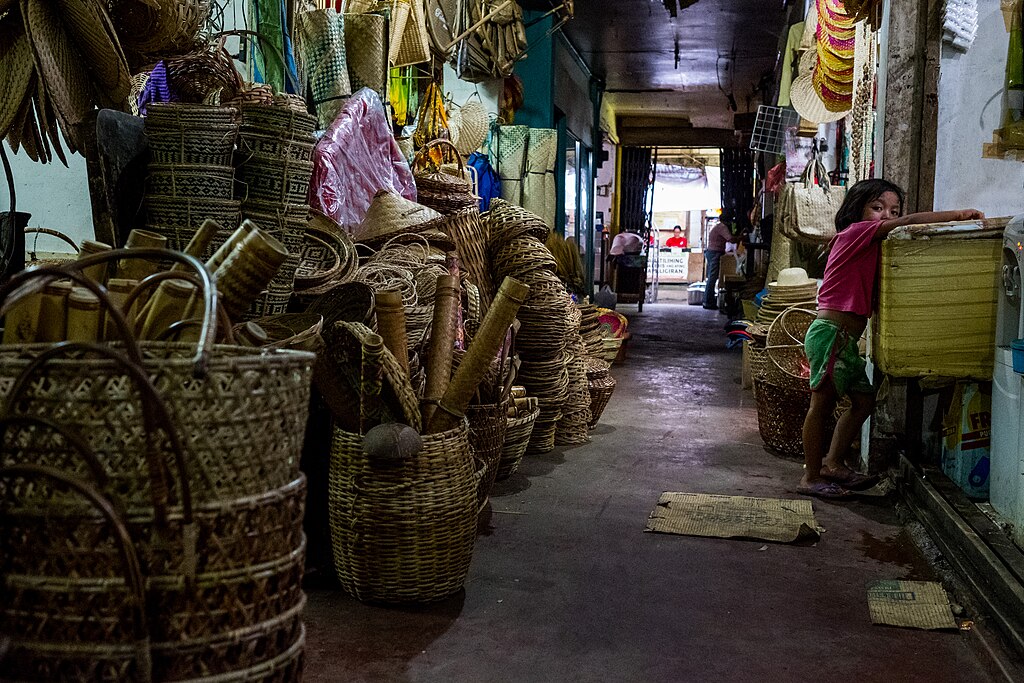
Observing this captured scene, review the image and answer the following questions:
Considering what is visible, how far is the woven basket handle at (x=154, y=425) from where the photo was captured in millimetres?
1267

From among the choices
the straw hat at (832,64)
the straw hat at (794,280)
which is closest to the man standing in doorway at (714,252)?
the straw hat at (832,64)

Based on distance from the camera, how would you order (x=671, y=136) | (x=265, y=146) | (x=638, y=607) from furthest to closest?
(x=671, y=136) → (x=265, y=146) → (x=638, y=607)

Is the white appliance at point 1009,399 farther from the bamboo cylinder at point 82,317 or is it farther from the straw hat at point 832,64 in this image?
the straw hat at point 832,64

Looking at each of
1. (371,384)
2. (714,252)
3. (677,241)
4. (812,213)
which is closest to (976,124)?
(812,213)

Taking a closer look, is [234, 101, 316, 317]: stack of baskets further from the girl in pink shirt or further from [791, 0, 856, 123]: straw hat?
[791, 0, 856, 123]: straw hat

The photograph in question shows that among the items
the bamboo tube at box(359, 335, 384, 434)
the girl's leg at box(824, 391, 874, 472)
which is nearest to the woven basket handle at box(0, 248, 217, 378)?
the bamboo tube at box(359, 335, 384, 434)

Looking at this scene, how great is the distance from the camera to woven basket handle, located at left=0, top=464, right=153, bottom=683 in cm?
128

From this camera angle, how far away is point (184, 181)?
2922mm

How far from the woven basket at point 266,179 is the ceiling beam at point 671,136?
1693 centimetres

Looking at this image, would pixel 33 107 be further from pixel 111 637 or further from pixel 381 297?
pixel 111 637

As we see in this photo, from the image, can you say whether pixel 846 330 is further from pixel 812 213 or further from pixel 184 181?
pixel 184 181

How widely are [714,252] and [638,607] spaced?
1490cm

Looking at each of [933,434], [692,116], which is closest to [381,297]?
[933,434]

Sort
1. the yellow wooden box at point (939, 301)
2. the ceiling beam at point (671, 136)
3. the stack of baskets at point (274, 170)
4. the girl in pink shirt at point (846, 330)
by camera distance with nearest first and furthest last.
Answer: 1. the stack of baskets at point (274, 170)
2. the yellow wooden box at point (939, 301)
3. the girl in pink shirt at point (846, 330)
4. the ceiling beam at point (671, 136)
